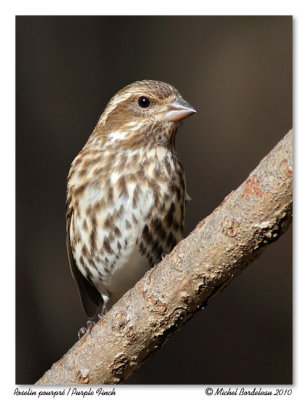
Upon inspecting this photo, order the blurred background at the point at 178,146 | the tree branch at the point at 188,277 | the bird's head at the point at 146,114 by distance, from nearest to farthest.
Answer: the tree branch at the point at 188,277
the bird's head at the point at 146,114
the blurred background at the point at 178,146

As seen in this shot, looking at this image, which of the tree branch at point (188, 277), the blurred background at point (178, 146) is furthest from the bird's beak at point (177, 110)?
the tree branch at point (188, 277)

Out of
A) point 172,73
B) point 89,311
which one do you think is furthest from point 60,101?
point 89,311

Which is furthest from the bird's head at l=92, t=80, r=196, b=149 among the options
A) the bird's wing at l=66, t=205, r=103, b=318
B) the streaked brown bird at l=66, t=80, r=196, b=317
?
the bird's wing at l=66, t=205, r=103, b=318

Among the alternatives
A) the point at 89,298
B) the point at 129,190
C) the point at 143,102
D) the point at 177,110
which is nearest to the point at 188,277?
the point at 129,190

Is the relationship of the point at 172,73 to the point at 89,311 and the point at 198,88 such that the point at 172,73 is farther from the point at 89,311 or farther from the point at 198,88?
the point at 89,311

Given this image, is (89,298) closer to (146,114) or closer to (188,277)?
(146,114)

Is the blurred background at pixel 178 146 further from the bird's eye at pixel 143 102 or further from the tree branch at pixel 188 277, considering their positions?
the tree branch at pixel 188 277
